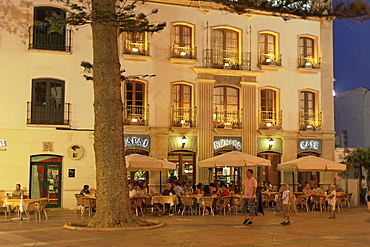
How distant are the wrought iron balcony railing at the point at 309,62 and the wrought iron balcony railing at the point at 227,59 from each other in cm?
298

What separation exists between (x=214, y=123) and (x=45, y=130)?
7950mm

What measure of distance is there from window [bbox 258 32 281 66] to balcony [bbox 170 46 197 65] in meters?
3.56

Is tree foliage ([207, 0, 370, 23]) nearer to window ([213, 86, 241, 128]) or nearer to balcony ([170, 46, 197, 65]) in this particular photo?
balcony ([170, 46, 197, 65])

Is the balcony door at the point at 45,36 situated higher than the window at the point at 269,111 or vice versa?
the balcony door at the point at 45,36

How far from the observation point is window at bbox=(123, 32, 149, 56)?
25.3 meters

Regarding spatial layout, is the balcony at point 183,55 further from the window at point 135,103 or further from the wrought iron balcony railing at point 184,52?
the window at point 135,103

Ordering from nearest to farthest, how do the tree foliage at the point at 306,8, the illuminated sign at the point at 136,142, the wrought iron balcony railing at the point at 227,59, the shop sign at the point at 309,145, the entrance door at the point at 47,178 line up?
Result: the tree foliage at the point at 306,8
the entrance door at the point at 47,178
the illuminated sign at the point at 136,142
the wrought iron balcony railing at the point at 227,59
the shop sign at the point at 309,145

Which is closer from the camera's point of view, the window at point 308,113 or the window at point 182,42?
the window at point 182,42

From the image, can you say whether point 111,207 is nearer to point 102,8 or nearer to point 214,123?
point 102,8

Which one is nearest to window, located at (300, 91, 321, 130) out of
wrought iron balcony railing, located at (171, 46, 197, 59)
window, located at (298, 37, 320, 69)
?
window, located at (298, 37, 320, 69)

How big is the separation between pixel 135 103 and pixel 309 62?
9.52 meters

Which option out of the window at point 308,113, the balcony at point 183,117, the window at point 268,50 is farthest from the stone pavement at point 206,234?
the window at point 268,50

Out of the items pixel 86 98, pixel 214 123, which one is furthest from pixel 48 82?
pixel 214 123

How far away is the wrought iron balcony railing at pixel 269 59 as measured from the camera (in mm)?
27391
